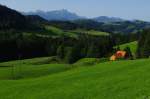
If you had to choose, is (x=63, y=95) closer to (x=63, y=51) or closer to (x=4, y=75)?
(x=4, y=75)

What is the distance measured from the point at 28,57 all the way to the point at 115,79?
165069 millimetres

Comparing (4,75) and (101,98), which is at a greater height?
(101,98)

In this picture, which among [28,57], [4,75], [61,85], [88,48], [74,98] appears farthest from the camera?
[28,57]

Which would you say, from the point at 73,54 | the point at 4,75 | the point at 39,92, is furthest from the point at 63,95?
the point at 73,54

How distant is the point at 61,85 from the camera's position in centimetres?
3459

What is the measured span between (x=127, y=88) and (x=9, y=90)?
13625 millimetres

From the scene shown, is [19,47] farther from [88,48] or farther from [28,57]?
[88,48]

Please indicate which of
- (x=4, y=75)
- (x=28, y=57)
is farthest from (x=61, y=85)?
(x=28, y=57)

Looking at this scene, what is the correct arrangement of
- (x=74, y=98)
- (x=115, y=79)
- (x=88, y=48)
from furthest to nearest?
(x=88, y=48) < (x=115, y=79) < (x=74, y=98)

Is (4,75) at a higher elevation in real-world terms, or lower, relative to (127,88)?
lower

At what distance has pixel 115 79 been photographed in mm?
31594

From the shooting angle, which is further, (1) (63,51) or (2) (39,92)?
(1) (63,51)

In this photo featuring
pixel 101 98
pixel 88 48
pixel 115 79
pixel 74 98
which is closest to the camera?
pixel 101 98

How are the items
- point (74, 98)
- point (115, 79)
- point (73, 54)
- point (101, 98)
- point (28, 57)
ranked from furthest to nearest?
point (28, 57), point (73, 54), point (115, 79), point (74, 98), point (101, 98)
